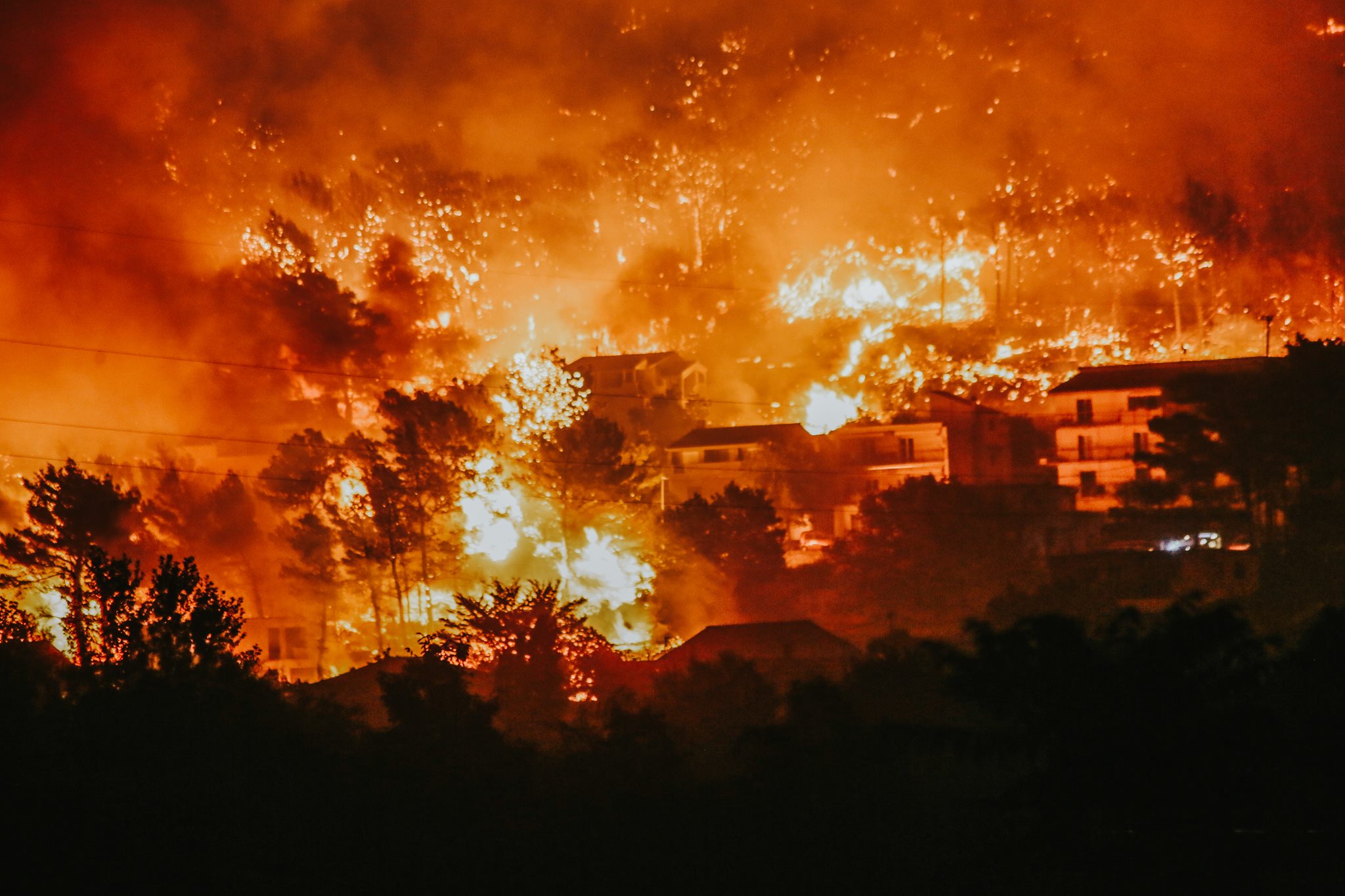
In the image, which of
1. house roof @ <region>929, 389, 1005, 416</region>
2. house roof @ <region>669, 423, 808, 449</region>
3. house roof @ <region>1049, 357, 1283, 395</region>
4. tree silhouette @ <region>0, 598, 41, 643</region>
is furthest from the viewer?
house roof @ <region>929, 389, 1005, 416</region>

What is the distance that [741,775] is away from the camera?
2459cm

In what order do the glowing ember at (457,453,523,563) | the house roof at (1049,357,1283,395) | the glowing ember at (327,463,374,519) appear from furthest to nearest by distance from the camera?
the glowing ember at (457,453,523,563), the glowing ember at (327,463,374,519), the house roof at (1049,357,1283,395)

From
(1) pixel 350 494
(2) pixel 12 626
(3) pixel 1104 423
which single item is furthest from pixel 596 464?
(2) pixel 12 626

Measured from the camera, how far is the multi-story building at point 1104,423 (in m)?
59.1

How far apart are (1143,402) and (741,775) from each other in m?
40.9

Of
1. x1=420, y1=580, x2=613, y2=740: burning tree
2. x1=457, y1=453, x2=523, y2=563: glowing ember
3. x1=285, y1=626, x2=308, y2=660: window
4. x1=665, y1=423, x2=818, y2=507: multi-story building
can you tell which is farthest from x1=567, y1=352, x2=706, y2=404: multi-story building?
x1=420, y1=580, x2=613, y2=740: burning tree

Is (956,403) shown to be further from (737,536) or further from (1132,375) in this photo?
(737,536)

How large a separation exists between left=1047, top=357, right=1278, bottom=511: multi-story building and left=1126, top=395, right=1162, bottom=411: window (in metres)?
0.03

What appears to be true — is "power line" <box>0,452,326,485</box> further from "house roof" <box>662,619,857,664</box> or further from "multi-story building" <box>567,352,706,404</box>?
"house roof" <box>662,619,857,664</box>

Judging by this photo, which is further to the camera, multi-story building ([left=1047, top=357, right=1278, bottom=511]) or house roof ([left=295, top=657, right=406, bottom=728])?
multi-story building ([left=1047, top=357, right=1278, bottom=511])

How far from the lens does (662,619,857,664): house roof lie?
40125mm

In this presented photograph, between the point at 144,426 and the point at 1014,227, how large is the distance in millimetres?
62340

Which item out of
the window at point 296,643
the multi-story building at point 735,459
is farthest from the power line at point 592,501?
the window at point 296,643

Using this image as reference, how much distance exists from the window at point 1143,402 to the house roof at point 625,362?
95.1ft
